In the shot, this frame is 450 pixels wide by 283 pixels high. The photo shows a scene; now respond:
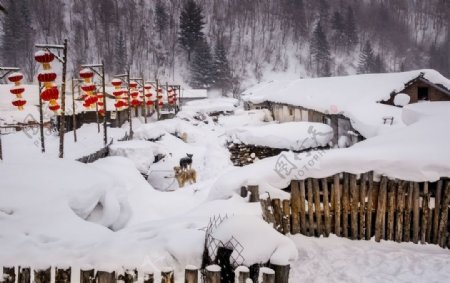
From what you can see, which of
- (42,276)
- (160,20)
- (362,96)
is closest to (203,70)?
(160,20)

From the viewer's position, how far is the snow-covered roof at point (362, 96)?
2045 centimetres

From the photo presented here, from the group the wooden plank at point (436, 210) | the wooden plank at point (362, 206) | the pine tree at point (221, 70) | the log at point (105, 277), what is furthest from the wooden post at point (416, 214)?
the pine tree at point (221, 70)

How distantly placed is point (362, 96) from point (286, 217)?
19.8 meters

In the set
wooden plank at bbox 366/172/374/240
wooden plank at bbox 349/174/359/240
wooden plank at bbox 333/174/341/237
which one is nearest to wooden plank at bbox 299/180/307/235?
wooden plank at bbox 333/174/341/237

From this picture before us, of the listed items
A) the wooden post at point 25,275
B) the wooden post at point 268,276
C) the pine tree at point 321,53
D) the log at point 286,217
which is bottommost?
the log at point 286,217

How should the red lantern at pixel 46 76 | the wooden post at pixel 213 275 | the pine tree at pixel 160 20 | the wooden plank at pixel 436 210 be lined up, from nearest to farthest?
the wooden post at pixel 213 275
the wooden plank at pixel 436 210
the red lantern at pixel 46 76
the pine tree at pixel 160 20

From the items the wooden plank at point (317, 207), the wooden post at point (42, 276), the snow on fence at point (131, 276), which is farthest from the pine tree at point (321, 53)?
the wooden post at point (42, 276)

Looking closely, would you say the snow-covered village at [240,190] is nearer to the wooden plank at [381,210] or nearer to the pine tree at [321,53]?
the wooden plank at [381,210]

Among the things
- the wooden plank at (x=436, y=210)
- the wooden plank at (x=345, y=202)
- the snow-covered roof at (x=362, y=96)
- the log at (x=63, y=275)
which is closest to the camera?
the log at (x=63, y=275)

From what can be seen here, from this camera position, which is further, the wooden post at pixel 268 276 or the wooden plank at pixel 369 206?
the wooden plank at pixel 369 206

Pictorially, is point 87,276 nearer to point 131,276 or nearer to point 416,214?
point 131,276

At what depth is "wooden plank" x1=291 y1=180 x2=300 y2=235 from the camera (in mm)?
7152

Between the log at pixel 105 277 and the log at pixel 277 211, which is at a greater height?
the log at pixel 105 277

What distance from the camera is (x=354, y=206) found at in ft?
23.3
